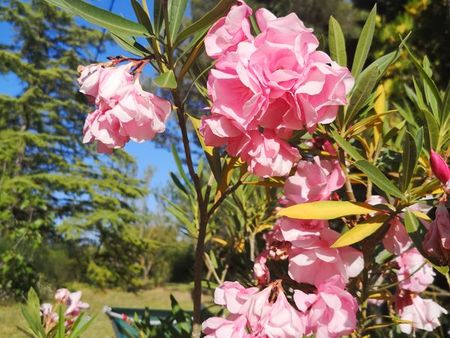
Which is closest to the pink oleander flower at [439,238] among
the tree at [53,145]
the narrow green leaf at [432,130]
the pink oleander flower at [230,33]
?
the narrow green leaf at [432,130]

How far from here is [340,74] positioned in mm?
443

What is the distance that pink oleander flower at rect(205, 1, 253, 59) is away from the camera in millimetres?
484

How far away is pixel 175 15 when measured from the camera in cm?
59

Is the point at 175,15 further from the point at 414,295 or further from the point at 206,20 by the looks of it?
the point at 414,295

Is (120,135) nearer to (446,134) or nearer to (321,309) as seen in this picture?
(321,309)

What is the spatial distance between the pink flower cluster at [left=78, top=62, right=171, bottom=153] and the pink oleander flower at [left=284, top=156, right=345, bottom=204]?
16 centimetres

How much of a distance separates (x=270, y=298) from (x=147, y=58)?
1.02 feet

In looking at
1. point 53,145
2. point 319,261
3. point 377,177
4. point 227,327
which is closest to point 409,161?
point 377,177

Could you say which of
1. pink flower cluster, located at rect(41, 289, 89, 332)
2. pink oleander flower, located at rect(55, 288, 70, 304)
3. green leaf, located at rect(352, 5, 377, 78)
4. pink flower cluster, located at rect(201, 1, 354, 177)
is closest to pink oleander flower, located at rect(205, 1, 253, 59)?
pink flower cluster, located at rect(201, 1, 354, 177)

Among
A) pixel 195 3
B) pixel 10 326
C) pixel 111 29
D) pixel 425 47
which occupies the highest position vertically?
pixel 195 3

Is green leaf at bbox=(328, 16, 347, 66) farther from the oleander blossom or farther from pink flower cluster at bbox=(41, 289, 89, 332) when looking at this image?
pink flower cluster at bbox=(41, 289, 89, 332)

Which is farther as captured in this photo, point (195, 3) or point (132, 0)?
point (195, 3)

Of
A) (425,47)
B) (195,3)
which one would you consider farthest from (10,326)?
(195,3)

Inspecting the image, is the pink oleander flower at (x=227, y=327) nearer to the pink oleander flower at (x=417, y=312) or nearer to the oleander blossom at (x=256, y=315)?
the oleander blossom at (x=256, y=315)
